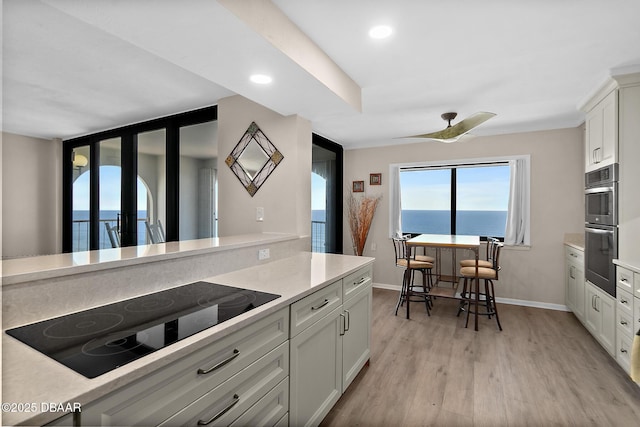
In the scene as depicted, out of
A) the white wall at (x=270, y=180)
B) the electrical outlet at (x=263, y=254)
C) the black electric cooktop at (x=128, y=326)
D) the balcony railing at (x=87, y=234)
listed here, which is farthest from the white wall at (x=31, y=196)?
the black electric cooktop at (x=128, y=326)

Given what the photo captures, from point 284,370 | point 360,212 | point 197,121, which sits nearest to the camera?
point 284,370

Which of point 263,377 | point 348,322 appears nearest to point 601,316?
point 348,322

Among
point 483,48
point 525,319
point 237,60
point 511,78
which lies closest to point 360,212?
point 525,319

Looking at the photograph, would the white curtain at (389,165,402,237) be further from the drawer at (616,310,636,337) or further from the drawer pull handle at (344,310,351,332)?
the drawer pull handle at (344,310,351,332)

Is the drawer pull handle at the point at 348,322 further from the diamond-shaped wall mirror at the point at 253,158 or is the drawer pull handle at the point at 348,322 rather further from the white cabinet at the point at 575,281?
the white cabinet at the point at 575,281

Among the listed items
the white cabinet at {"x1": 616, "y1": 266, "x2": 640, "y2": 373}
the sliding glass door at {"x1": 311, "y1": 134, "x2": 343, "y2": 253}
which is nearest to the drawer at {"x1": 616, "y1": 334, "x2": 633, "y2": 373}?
the white cabinet at {"x1": 616, "y1": 266, "x2": 640, "y2": 373}

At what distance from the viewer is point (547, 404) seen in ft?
6.72

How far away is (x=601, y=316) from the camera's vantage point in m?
2.79

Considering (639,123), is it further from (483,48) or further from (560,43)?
(483,48)

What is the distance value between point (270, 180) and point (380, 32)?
1.56 meters

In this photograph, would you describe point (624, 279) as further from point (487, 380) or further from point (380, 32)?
point (380, 32)

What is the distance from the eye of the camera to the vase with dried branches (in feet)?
16.6

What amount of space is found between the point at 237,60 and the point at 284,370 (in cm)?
168

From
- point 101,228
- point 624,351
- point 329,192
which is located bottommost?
point 624,351
